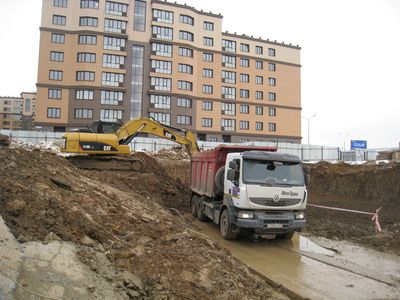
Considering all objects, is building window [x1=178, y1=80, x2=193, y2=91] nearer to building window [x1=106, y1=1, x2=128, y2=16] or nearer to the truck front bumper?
building window [x1=106, y1=1, x2=128, y2=16]

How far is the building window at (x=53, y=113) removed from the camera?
53869mm

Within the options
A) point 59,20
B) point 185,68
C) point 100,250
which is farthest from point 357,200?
point 59,20

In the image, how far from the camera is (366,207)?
19531mm

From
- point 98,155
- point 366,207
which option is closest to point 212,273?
point 98,155

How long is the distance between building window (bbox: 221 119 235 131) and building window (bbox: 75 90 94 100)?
2184 cm

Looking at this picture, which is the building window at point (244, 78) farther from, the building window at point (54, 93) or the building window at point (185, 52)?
the building window at point (54, 93)

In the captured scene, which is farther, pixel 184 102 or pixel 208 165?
pixel 184 102

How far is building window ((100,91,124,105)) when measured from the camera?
5538cm

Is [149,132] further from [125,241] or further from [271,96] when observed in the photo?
[271,96]

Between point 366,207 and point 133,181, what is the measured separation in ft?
40.0

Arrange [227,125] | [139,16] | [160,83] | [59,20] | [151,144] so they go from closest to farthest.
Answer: [151,144]
[59,20]
[139,16]
[160,83]
[227,125]

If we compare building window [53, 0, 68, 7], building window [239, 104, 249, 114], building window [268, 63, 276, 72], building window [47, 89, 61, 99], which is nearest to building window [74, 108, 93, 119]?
building window [47, 89, 61, 99]

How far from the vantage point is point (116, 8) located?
56.5 m

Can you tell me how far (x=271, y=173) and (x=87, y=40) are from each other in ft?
167
